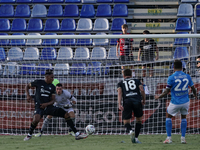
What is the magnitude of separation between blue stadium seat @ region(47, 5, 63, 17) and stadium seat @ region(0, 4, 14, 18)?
167 cm

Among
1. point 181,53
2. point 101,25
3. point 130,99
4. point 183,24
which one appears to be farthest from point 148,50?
point 183,24

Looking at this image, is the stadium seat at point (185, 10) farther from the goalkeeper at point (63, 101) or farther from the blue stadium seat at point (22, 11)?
the goalkeeper at point (63, 101)

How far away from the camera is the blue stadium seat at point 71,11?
13.8 m

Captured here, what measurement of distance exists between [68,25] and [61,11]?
3.07 ft

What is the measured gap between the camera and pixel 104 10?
1376cm

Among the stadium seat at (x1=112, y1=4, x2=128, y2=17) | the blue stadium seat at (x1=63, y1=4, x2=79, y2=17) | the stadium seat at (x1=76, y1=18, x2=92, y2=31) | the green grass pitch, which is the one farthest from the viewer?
the blue stadium seat at (x1=63, y1=4, x2=79, y2=17)

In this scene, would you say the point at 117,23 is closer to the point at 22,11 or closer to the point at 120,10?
the point at 120,10

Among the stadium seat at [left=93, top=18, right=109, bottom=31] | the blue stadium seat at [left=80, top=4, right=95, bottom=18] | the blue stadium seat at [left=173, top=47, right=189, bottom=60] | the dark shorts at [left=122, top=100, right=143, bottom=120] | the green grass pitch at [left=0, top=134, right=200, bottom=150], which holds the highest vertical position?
the blue stadium seat at [left=80, top=4, right=95, bottom=18]

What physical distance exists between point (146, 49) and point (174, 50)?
1.50 meters

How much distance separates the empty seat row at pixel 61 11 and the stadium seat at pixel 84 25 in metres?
0.47

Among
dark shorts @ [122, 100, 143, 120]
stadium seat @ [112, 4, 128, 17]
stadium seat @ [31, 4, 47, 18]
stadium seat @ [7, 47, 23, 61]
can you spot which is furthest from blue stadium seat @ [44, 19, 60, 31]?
dark shorts @ [122, 100, 143, 120]

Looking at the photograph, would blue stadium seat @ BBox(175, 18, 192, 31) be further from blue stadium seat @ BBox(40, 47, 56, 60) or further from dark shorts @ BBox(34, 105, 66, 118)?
dark shorts @ BBox(34, 105, 66, 118)

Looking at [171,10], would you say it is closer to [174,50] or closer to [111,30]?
[111,30]

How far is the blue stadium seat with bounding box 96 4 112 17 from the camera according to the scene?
44.8 feet
